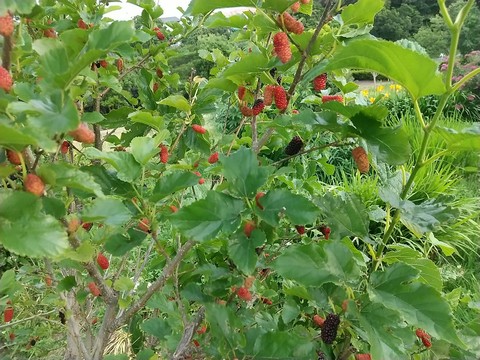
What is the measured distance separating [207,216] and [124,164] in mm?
155

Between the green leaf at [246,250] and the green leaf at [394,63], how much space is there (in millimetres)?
229

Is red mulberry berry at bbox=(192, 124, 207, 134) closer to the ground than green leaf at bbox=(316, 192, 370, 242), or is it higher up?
closer to the ground

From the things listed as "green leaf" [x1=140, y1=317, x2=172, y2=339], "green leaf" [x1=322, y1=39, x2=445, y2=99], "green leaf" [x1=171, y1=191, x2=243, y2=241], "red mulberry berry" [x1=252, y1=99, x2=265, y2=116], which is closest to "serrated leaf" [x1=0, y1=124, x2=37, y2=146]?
"green leaf" [x1=171, y1=191, x2=243, y2=241]

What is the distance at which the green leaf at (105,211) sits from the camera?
20.8 inches

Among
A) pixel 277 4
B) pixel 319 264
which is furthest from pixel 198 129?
pixel 319 264

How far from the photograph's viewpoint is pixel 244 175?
0.56m

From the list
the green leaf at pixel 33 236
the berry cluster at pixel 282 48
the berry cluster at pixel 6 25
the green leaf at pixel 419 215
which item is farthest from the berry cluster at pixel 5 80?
the green leaf at pixel 419 215

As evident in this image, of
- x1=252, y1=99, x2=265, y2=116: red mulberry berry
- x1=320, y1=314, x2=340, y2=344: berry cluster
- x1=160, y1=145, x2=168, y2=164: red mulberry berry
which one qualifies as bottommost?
x1=320, y1=314, x2=340, y2=344: berry cluster

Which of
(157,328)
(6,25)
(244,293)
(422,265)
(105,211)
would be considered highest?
(6,25)

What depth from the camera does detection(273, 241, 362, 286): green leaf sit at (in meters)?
0.53

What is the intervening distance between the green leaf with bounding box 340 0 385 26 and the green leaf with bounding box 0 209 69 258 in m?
0.51

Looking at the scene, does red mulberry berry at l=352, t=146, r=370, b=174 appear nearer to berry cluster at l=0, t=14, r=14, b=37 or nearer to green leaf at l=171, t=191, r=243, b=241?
green leaf at l=171, t=191, r=243, b=241

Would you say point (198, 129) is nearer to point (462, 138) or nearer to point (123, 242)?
point (123, 242)

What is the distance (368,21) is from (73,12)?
0.66m
